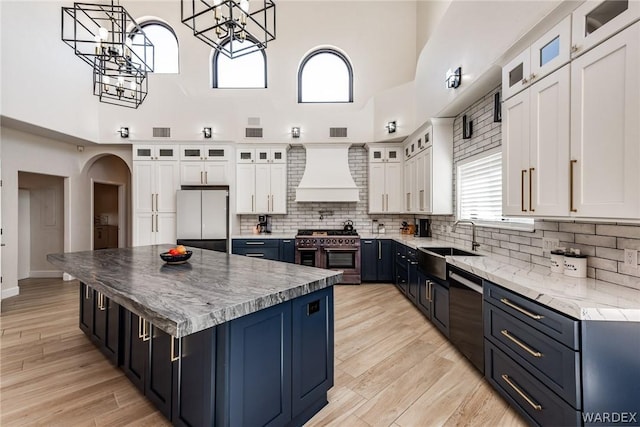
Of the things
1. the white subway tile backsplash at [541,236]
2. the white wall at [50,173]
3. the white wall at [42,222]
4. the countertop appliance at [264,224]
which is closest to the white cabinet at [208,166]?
the countertop appliance at [264,224]

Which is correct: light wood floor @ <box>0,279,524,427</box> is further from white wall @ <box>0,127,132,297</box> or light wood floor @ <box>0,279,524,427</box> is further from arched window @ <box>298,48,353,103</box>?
arched window @ <box>298,48,353,103</box>

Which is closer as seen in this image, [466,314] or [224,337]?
[224,337]

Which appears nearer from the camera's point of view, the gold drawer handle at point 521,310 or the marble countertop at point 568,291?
the marble countertop at point 568,291

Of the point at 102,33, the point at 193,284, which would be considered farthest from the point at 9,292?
the point at 193,284

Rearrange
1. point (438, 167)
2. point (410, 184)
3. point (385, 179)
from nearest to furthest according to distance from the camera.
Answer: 1. point (438, 167)
2. point (410, 184)
3. point (385, 179)

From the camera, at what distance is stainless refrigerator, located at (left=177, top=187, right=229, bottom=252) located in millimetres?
5250

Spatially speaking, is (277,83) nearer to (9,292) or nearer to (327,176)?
(327,176)

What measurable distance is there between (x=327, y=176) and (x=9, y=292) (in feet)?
18.6

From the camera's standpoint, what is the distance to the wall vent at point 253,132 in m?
5.60

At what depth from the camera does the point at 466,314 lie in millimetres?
2445

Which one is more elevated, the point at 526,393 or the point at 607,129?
the point at 607,129

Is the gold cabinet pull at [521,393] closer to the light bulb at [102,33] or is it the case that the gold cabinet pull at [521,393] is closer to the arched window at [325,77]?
the light bulb at [102,33]

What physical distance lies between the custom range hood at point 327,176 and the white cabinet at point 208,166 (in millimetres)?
1531

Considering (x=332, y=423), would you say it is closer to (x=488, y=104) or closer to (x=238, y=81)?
(x=488, y=104)
